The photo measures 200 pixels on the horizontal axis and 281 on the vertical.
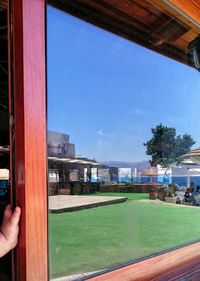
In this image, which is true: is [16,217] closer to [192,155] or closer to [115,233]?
[115,233]

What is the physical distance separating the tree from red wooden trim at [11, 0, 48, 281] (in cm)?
193

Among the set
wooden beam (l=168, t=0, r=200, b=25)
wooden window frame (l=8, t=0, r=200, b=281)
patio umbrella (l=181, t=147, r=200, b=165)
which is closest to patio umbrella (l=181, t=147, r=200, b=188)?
patio umbrella (l=181, t=147, r=200, b=165)

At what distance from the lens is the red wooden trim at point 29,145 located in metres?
0.87

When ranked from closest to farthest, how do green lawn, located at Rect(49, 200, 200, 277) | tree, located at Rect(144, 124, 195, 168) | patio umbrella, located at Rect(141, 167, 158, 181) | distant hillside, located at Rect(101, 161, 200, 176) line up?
1. green lawn, located at Rect(49, 200, 200, 277)
2. distant hillside, located at Rect(101, 161, 200, 176)
3. patio umbrella, located at Rect(141, 167, 158, 181)
4. tree, located at Rect(144, 124, 195, 168)

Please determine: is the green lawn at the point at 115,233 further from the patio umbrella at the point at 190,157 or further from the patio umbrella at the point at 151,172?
the patio umbrella at the point at 190,157

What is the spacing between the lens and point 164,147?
285cm

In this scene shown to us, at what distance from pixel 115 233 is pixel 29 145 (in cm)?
124

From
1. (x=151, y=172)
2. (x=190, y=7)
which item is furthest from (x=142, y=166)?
(x=190, y=7)

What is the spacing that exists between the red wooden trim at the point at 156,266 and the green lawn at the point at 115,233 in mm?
73

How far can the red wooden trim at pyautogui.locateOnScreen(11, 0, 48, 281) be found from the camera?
870 mm

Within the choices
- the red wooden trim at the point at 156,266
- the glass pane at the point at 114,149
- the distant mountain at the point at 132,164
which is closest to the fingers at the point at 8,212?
the glass pane at the point at 114,149

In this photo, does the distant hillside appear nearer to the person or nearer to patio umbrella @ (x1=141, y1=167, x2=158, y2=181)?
patio umbrella @ (x1=141, y1=167, x2=158, y2=181)

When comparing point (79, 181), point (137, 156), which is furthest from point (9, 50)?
point (137, 156)

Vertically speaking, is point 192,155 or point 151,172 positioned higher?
point 192,155
